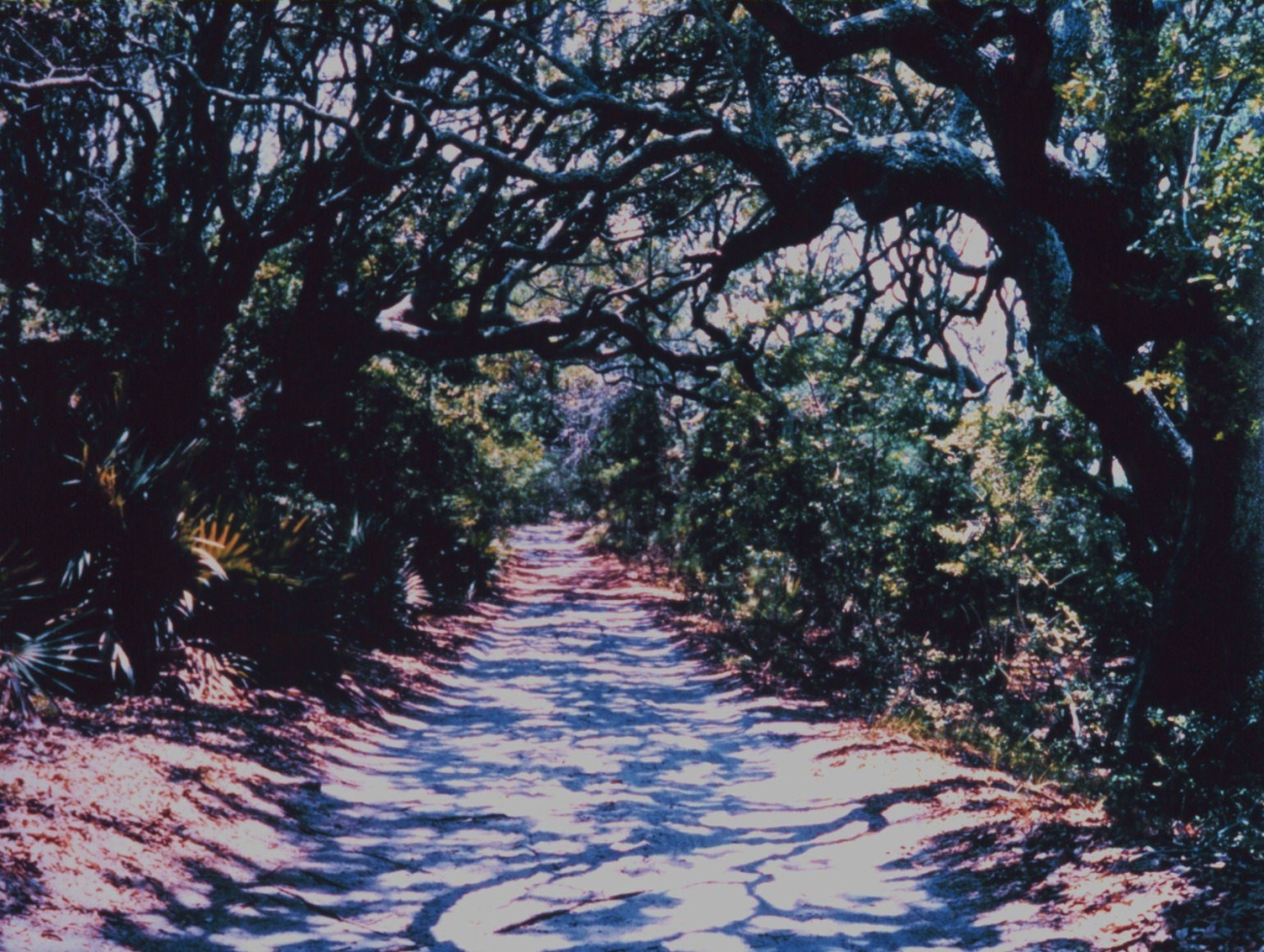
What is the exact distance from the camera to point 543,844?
573cm

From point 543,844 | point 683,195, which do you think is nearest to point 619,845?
point 543,844

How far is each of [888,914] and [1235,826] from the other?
6.40 ft

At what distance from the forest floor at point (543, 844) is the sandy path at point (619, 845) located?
2 cm

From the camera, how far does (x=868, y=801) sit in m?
6.57

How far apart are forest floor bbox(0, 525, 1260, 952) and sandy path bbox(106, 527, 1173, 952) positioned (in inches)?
0.8

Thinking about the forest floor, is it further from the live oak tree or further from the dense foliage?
the live oak tree

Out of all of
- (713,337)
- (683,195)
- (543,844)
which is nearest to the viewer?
(543,844)

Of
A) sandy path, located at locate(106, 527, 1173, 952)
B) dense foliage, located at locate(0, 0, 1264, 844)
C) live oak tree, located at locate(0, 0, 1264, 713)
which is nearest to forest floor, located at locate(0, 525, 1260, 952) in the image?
sandy path, located at locate(106, 527, 1173, 952)

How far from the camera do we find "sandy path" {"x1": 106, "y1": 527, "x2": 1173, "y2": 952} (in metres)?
4.46

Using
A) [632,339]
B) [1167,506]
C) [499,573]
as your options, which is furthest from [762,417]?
[499,573]

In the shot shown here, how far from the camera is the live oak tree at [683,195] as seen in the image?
5832mm

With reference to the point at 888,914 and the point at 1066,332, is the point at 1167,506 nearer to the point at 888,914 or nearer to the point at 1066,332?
the point at 1066,332

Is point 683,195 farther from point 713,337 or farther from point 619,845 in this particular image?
point 619,845

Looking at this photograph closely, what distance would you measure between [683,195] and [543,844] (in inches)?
452
